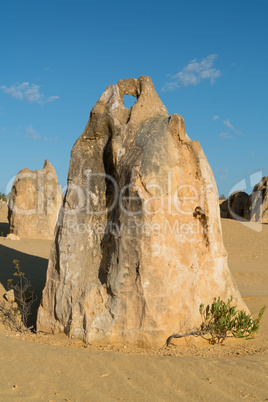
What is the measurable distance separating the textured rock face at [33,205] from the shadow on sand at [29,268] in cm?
297

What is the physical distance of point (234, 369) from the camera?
11.3 ft

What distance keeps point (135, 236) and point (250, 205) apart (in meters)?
18.3

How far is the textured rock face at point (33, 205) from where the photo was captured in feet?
45.0

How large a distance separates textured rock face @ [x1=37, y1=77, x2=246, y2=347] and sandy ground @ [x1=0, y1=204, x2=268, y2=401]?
0.34 metres

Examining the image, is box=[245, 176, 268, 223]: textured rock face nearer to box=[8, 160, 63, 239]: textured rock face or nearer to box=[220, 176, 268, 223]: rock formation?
box=[220, 176, 268, 223]: rock formation

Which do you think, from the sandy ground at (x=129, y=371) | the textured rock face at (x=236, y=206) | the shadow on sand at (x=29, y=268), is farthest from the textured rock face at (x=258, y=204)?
the sandy ground at (x=129, y=371)

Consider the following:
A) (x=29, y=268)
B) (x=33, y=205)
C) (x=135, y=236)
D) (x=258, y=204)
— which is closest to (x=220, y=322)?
(x=135, y=236)

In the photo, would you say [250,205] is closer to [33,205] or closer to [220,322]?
[33,205]

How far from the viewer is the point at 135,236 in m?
4.30

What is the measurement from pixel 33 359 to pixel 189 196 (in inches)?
94.5

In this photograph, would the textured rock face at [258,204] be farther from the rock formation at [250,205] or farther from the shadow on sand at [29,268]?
the shadow on sand at [29,268]

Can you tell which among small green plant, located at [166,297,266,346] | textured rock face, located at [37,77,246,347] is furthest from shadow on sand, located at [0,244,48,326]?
small green plant, located at [166,297,266,346]

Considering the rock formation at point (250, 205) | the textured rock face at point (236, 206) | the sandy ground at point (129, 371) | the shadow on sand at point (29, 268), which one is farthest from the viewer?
the textured rock face at point (236, 206)

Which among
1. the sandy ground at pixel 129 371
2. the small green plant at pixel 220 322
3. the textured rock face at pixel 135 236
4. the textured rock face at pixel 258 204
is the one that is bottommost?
the sandy ground at pixel 129 371
